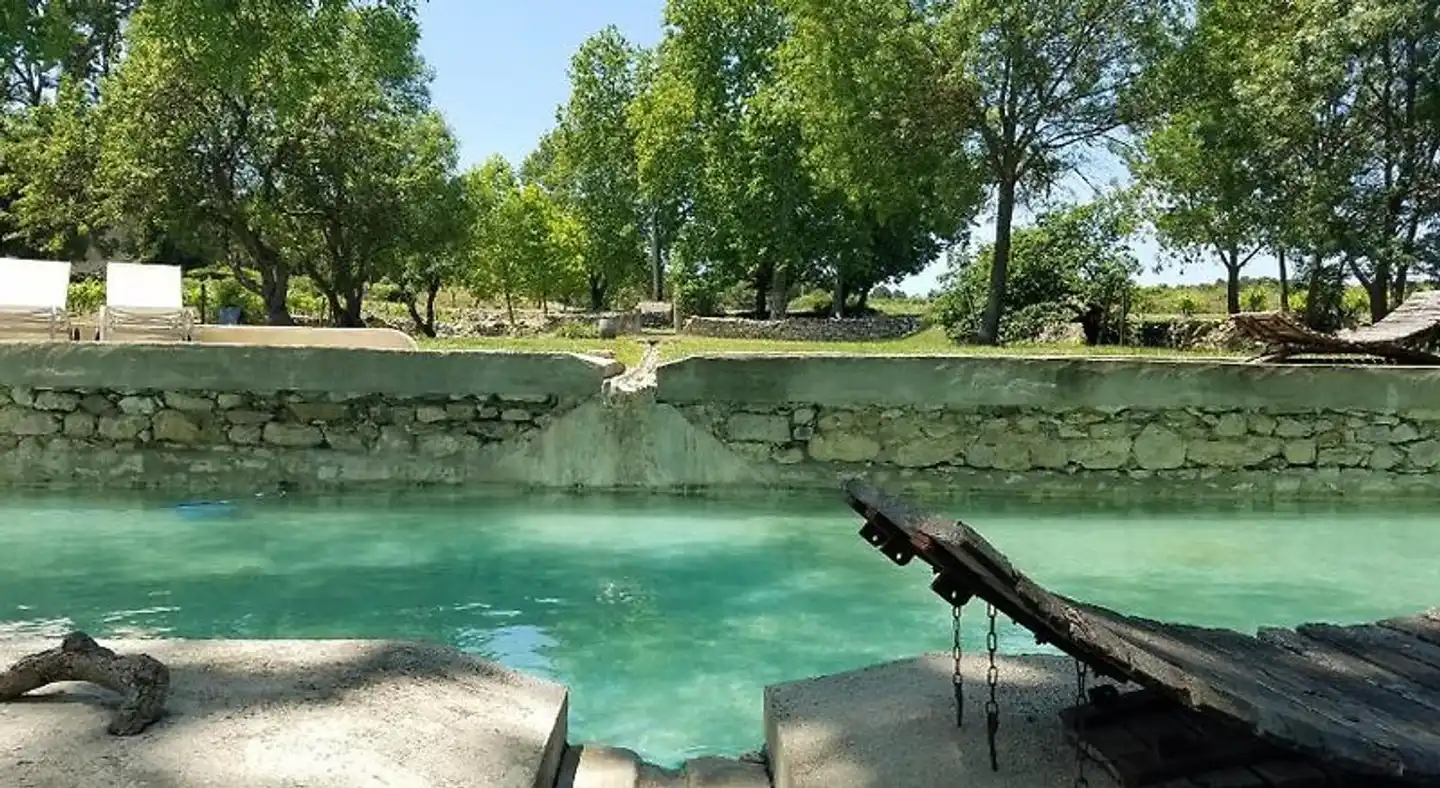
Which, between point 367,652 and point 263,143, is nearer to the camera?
point 367,652

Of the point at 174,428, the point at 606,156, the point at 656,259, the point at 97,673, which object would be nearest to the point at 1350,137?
the point at 174,428

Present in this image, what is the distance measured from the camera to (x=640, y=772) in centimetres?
394

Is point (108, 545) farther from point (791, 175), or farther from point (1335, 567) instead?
point (791, 175)

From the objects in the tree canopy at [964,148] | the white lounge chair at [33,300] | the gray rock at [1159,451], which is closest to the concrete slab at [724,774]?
the gray rock at [1159,451]

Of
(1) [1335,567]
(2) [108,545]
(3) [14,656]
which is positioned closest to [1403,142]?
(1) [1335,567]

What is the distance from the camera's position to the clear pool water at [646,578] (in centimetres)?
565

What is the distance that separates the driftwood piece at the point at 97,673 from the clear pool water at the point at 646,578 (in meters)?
1.78

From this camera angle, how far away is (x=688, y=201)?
4400 cm

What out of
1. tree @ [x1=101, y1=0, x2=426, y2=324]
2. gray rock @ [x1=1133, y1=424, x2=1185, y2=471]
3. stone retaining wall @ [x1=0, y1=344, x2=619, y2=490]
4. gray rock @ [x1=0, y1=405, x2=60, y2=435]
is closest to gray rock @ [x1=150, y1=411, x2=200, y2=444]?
stone retaining wall @ [x1=0, y1=344, x2=619, y2=490]

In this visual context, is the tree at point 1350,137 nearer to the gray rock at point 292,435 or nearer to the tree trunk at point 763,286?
the gray rock at point 292,435

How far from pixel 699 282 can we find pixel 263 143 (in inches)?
706

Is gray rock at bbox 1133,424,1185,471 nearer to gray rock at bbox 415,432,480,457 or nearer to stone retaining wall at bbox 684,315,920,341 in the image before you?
gray rock at bbox 415,432,480,457

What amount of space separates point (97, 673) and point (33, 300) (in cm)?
1101

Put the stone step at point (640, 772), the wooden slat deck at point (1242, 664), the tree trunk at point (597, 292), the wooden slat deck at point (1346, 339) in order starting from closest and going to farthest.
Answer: the wooden slat deck at point (1242, 664) < the stone step at point (640, 772) < the wooden slat deck at point (1346, 339) < the tree trunk at point (597, 292)
